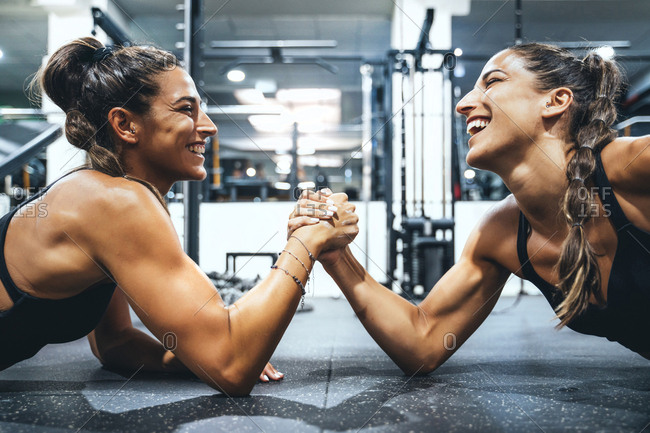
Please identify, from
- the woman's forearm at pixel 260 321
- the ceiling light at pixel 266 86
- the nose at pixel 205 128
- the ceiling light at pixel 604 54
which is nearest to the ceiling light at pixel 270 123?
the ceiling light at pixel 266 86

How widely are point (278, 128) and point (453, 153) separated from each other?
8707mm

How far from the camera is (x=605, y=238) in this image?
1.17m

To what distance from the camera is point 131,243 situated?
3.31 ft

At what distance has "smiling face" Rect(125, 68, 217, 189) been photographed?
3.92 feet

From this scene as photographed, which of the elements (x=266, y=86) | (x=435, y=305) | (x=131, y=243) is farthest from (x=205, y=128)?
(x=266, y=86)

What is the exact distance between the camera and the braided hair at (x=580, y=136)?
1.15 m

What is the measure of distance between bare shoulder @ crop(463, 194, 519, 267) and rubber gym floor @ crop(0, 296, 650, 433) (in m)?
0.36

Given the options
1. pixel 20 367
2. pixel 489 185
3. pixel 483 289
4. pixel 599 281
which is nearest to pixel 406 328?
pixel 483 289

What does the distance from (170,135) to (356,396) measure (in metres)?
0.83

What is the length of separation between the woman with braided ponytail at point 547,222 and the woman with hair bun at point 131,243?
33 cm

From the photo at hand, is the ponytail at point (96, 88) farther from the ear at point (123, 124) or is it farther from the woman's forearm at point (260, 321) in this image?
the woman's forearm at point (260, 321)

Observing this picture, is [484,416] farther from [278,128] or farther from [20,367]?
[278,128]

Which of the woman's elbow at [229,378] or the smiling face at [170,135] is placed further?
the smiling face at [170,135]

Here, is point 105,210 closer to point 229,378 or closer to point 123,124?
point 123,124
